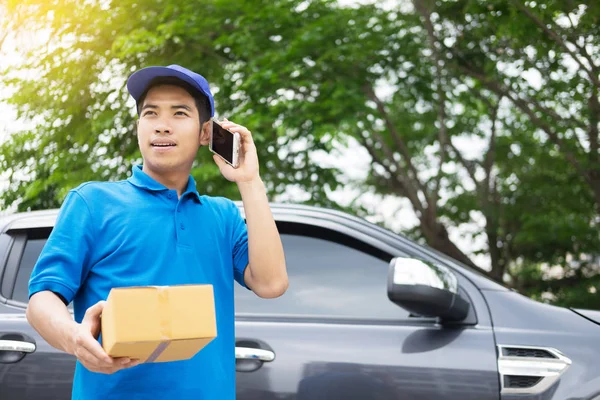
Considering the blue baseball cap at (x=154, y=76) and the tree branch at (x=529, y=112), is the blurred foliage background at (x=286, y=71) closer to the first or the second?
the tree branch at (x=529, y=112)

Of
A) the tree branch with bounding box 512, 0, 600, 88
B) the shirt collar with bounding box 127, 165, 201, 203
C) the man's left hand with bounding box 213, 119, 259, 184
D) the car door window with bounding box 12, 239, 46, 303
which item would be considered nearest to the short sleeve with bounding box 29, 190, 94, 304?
the shirt collar with bounding box 127, 165, 201, 203

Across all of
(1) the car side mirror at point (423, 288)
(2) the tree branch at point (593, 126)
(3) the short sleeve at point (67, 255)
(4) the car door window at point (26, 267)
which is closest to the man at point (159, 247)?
(3) the short sleeve at point (67, 255)

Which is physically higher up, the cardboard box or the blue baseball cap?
the blue baseball cap

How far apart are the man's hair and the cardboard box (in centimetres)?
61

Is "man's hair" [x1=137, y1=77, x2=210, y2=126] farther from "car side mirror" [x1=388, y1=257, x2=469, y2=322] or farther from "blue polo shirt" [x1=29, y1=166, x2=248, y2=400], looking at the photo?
"car side mirror" [x1=388, y1=257, x2=469, y2=322]

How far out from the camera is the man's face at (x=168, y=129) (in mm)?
1924

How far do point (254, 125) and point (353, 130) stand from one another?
0.96 m

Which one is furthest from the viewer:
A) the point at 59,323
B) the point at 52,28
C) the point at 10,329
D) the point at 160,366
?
the point at 52,28

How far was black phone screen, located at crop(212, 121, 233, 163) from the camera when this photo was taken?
2.02m

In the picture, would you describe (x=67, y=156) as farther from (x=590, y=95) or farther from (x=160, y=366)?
(x=160, y=366)

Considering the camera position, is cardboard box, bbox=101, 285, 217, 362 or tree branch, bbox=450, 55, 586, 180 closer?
cardboard box, bbox=101, 285, 217, 362

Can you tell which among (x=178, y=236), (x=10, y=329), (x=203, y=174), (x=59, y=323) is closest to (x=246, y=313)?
(x=10, y=329)

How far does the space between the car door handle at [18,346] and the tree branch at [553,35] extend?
Answer: 19.5 ft

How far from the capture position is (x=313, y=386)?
286cm
